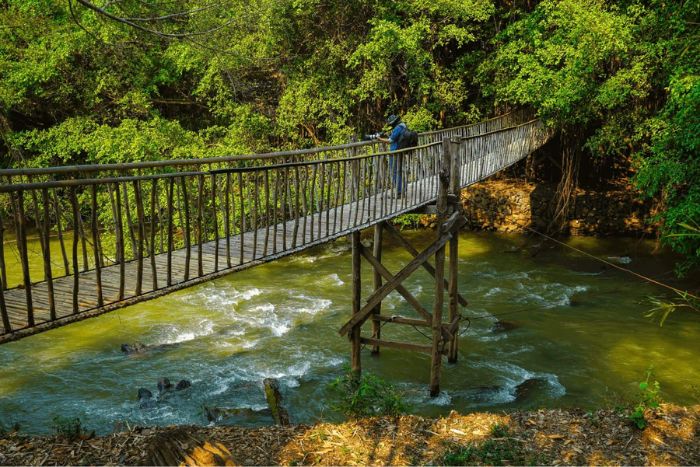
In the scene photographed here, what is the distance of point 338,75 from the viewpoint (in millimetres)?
18906

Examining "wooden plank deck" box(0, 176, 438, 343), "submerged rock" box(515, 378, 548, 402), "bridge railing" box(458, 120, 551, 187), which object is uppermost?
"bridge railing" box(458, 120, 551, 187)

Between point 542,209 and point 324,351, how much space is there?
1098cm

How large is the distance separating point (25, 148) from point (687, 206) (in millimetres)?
17401

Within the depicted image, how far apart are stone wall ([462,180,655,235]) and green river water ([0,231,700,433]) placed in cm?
263

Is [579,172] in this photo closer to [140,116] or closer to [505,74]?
[505,74]

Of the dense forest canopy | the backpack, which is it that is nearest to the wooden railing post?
the backpack

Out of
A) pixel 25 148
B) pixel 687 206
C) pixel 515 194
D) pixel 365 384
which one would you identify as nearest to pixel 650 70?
pixel 687 206

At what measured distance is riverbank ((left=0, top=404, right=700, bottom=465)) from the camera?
5.50 m

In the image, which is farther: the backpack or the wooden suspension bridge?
the backpack

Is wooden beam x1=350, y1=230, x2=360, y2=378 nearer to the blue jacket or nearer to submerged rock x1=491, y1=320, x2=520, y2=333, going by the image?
the blue jacket

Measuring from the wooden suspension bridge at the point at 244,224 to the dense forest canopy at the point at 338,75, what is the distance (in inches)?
66.1

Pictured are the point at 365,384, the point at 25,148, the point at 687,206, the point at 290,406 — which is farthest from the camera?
the point at 25,148

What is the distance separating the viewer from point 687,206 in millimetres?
11297

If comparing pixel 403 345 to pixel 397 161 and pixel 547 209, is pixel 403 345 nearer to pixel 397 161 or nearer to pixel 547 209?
pixel 397 161
